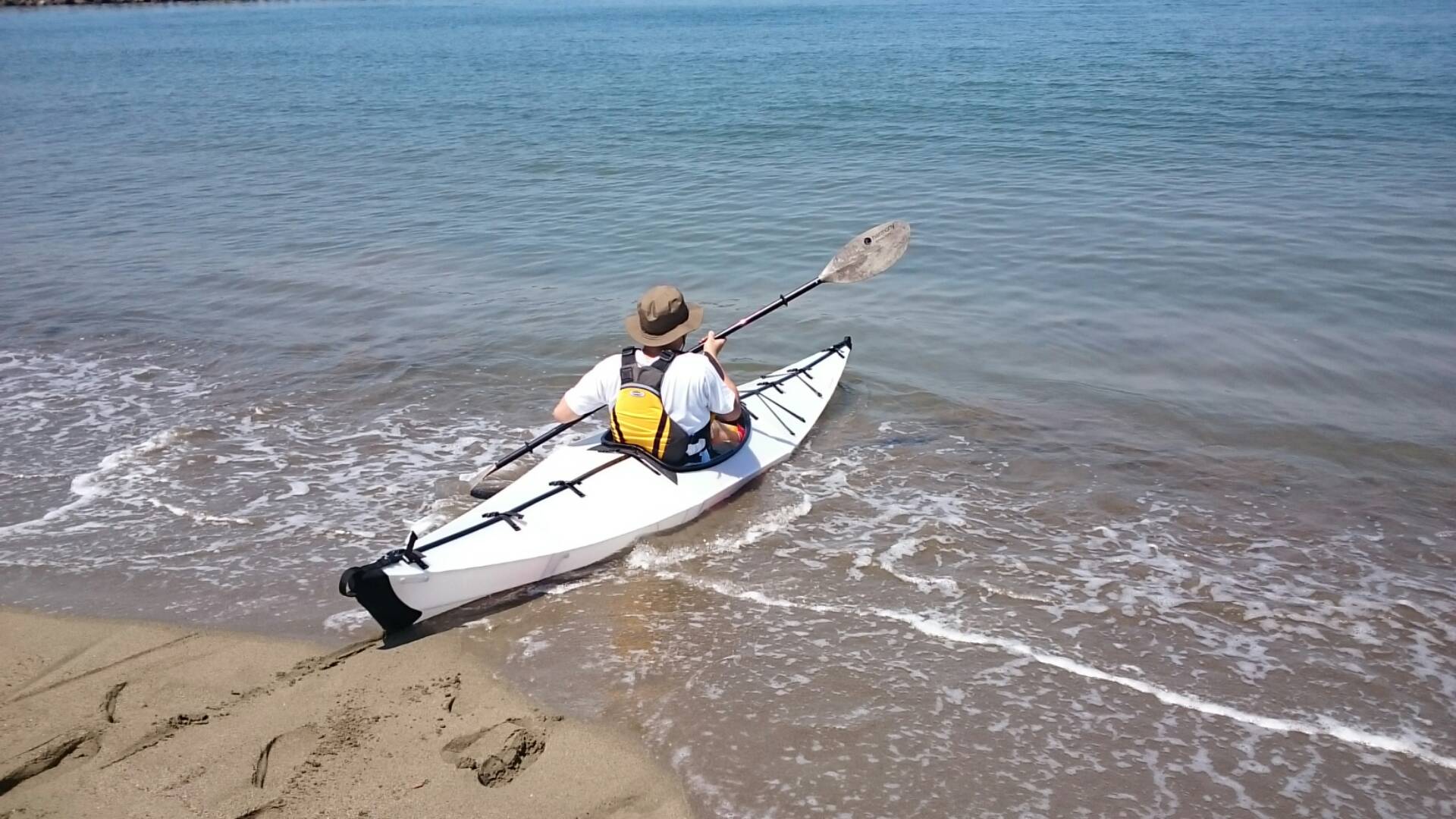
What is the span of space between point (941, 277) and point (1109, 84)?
14.6m

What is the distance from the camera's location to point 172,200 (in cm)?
1599

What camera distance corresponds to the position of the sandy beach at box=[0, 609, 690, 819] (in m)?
3.75

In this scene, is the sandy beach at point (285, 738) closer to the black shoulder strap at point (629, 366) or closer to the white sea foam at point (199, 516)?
the white sea foam at point (199, 516)

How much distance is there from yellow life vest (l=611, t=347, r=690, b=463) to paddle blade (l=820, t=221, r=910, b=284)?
8.32ft

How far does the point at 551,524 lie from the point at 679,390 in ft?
3.28

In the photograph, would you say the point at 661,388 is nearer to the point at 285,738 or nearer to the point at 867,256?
the point at 285,738

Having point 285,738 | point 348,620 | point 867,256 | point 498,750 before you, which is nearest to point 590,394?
point 348,620

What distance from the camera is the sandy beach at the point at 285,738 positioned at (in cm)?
375

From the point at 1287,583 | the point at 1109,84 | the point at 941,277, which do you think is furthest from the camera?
the point at 1109,84

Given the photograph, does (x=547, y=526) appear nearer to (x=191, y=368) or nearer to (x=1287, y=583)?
(x=1287, y=583)

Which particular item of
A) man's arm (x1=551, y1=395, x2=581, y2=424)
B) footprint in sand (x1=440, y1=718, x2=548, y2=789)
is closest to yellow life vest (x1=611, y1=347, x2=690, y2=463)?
man's arm (x1=551, y1=395, x2=581, y2=424)

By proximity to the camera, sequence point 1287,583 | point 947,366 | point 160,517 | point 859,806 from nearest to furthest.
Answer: point 859,806, point 1287,583, point 160,517, point 947,366

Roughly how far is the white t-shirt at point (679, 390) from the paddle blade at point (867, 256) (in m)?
2.38

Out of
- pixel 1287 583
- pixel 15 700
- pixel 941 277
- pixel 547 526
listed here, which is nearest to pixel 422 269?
pixel 941 277
